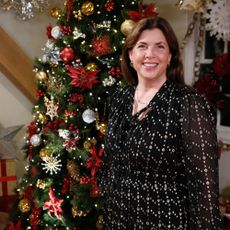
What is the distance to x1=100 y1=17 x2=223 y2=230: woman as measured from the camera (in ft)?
4.04

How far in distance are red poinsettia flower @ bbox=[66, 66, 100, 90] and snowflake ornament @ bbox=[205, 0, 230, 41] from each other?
87 centimetres

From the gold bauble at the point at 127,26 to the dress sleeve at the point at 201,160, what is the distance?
90 cm

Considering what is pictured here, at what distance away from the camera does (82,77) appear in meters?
2.16

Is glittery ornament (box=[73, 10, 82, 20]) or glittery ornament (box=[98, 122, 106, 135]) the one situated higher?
glittery ornament (box=[73, 10, 82, 20])

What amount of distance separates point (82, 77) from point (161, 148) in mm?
996

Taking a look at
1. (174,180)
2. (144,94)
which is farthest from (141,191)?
(144,94)

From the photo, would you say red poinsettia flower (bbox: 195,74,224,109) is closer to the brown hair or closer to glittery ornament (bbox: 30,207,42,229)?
the brown hair

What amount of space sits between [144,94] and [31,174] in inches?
56.3

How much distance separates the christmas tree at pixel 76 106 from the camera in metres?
2.16

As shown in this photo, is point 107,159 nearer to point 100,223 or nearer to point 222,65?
point 100,223

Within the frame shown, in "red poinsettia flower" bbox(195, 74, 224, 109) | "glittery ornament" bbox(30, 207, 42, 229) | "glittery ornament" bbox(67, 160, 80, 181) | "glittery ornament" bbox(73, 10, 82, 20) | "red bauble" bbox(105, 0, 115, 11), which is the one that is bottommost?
"glittery ornament" bbox(30, 207, 42, 229)

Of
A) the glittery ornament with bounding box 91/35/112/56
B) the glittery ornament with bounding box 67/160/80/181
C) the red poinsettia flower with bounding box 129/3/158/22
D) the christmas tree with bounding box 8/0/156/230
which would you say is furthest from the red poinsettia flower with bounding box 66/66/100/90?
the glittery ornament with bounding box 67/160/80/181

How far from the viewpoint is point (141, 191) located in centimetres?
139

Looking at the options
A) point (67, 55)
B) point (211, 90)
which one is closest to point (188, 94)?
point (67, 55)
